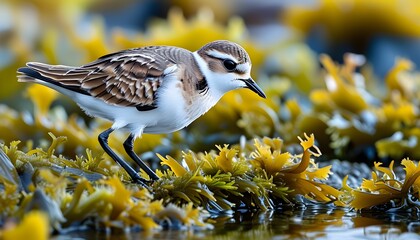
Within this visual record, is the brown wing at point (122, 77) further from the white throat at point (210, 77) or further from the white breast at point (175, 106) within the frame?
the white throat at point (210, 77)

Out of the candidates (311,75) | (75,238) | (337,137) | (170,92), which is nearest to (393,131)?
(337,137)

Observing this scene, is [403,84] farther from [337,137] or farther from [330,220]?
[330,220]

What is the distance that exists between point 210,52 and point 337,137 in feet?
4.64

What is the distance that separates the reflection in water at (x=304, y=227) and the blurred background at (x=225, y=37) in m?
1.66

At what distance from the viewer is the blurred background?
196 inches

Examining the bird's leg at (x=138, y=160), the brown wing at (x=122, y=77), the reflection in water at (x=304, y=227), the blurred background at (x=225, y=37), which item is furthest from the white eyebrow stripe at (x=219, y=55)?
the blurred background at (x=225, y=37)

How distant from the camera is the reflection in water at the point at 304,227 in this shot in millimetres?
2607

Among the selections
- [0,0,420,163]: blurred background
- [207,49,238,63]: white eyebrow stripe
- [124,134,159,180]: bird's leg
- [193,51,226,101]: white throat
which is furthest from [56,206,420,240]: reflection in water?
[0,0,420,163]: blurred background

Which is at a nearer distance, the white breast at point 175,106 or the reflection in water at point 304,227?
the reflection in water at point 304,227

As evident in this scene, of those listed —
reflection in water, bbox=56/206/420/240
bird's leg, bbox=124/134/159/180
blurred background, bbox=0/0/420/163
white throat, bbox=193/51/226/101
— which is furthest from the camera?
blurred background, bbox=0/0/420/163

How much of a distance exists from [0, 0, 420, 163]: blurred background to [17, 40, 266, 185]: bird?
1172 mm

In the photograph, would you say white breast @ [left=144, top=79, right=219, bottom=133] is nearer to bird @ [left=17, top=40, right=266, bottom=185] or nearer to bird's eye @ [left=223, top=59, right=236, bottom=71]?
bird @ [left=17, top=40, right=266, bottom=185]

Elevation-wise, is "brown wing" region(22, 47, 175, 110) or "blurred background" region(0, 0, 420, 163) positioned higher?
"blurred background" region(0, 0, 420, 163)

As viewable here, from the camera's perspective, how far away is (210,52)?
355 cm
